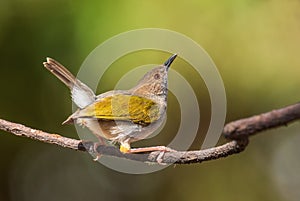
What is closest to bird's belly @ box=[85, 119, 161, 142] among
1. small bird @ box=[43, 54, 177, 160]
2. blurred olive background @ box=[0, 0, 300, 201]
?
small bird @ box=[43, 54, 177, 160]

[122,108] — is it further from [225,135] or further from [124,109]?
[225,135]

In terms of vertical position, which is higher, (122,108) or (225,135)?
(225,135)

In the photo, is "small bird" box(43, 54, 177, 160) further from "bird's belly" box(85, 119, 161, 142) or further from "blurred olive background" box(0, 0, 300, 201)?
"blurred olive background" box(0, 0, 300, 201)

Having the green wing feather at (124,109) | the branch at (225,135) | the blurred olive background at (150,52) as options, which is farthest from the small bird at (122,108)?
the blurred olive background at (150,52)

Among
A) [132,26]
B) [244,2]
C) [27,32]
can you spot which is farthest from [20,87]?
[244,2]

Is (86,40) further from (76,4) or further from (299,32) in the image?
(299,32)

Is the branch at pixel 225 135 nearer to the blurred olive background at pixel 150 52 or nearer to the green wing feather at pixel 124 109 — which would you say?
the green wing feather at pixel 124 109

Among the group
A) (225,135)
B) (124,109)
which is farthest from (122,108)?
(225,135)
